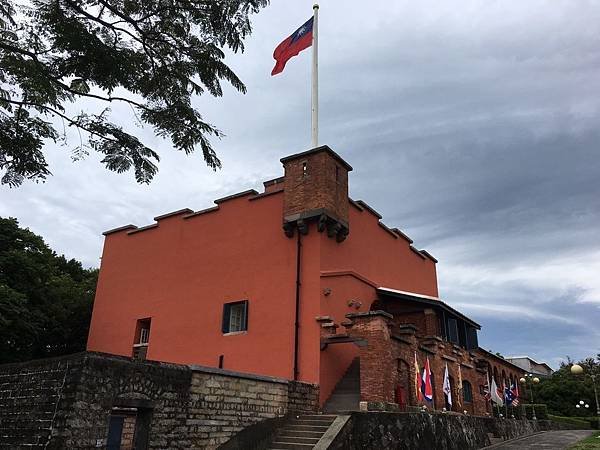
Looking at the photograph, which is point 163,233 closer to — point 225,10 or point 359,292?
point 359,292

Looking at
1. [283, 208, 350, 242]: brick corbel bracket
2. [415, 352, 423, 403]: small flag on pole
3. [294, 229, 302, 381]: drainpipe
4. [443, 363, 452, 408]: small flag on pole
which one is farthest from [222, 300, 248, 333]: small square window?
[443, 363, 452, 408]: small flag on pole

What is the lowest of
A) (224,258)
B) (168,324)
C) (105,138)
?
(168,324)

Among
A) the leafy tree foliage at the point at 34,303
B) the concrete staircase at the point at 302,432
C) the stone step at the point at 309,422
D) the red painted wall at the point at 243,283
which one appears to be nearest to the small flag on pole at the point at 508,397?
the red painted wall at the point at 243,283

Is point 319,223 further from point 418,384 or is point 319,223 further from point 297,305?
point 418,384

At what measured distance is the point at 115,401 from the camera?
8469mm

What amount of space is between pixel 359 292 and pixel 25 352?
16.5 meters

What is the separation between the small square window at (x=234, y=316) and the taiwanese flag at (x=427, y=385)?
5.95m

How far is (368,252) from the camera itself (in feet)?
60.3

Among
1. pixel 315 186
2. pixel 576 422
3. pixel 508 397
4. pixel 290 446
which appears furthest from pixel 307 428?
pixel 576 422

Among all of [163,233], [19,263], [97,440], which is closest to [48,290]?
[19,263]

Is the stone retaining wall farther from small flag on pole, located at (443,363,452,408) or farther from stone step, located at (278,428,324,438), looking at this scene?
stone step, located at (278,428,324,438)

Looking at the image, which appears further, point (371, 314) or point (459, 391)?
point (459, 391)

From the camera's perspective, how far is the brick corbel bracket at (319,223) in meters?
15.3

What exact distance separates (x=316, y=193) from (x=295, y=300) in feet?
11.4
